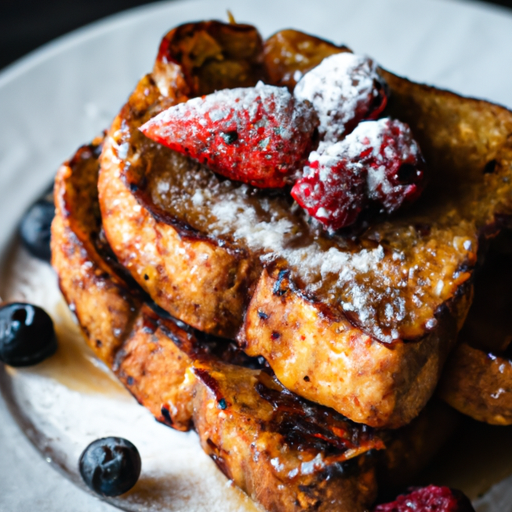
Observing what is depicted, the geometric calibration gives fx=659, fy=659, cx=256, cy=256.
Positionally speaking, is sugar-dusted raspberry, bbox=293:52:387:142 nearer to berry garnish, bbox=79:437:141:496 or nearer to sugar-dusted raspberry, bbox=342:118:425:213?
sugar-dusted raspberry, bbox=342:118:425:213

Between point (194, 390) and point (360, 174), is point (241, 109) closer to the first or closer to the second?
point (360, 174)

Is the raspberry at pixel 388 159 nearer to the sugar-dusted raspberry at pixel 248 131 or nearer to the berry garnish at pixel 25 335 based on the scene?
the sugar-dusted raspberry at pixel 248 131

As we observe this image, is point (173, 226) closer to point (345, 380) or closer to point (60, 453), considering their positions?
point (345, 380)

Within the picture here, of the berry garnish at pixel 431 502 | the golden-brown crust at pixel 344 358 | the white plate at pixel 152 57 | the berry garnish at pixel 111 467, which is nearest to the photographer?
the golden-brown crust at pixel 344 358

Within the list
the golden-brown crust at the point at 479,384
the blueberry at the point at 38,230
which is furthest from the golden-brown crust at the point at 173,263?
the blueberry at the point at 38,230

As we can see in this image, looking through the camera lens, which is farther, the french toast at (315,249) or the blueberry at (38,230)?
the blueberry at (38,230)

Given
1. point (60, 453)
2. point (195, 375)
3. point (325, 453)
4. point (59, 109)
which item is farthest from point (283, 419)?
point (59, 109)

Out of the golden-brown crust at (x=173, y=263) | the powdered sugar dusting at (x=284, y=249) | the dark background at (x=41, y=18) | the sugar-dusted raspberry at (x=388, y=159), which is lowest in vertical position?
the dark background at (x=41, y=18)
